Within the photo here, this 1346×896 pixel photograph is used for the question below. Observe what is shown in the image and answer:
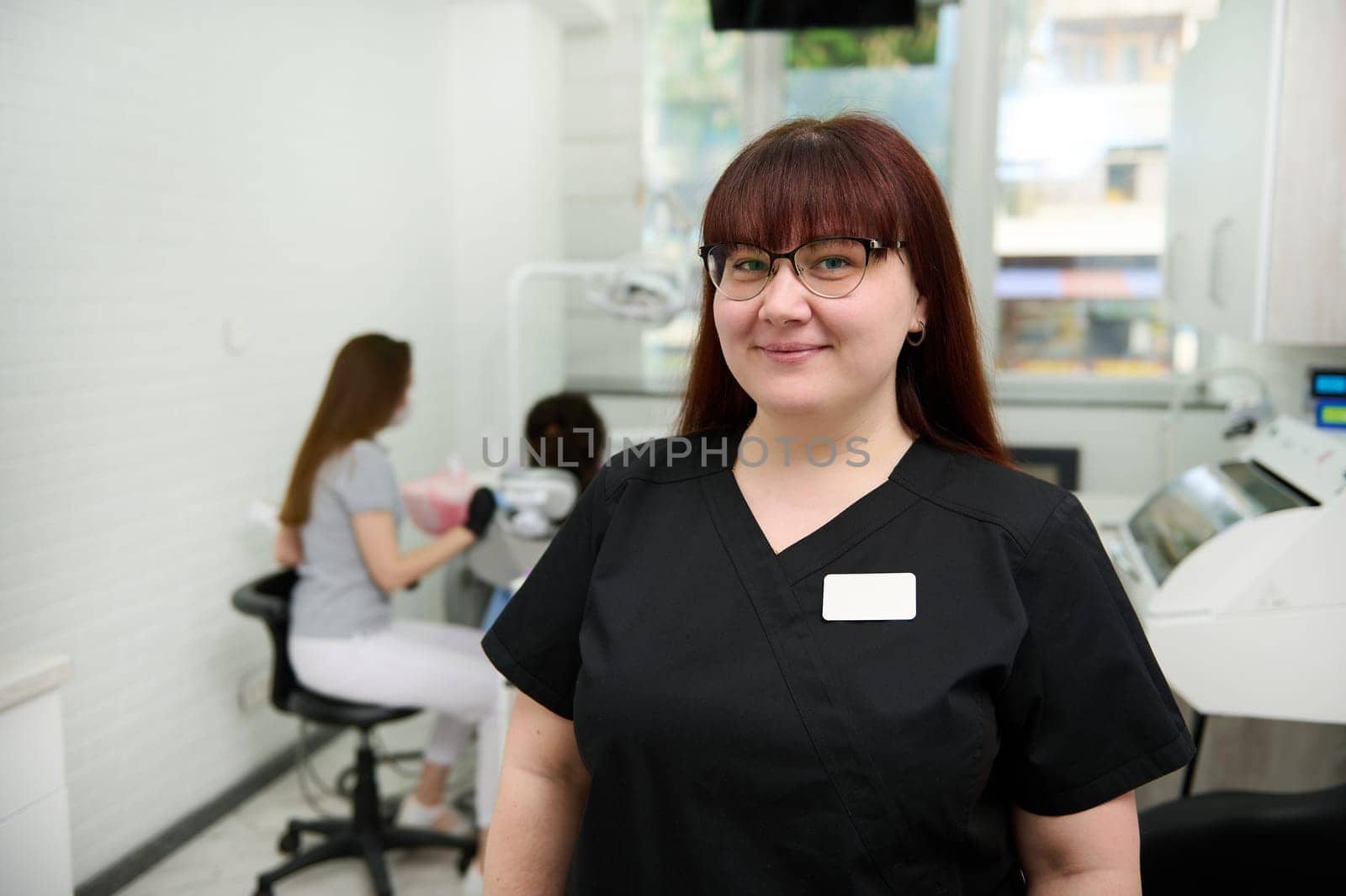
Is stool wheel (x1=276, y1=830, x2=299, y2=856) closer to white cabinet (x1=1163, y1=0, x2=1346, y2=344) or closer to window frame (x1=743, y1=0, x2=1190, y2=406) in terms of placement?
white cabinet (x1=1163, y1=0, x2=1346, y2=344)

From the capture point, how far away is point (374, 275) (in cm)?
337

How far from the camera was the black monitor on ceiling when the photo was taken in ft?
11.6

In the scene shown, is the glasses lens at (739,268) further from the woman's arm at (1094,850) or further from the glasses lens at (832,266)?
the woman's arm at (1094,850)

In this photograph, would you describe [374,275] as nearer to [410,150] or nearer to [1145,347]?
[410,150]

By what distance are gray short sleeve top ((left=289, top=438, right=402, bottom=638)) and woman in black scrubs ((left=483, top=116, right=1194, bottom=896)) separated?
141 centimetres

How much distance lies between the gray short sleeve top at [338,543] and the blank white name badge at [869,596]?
1.59m

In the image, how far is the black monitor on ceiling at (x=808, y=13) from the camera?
352cm

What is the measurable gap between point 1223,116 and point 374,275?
2.32m

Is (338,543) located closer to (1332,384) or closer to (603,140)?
(1332,384)

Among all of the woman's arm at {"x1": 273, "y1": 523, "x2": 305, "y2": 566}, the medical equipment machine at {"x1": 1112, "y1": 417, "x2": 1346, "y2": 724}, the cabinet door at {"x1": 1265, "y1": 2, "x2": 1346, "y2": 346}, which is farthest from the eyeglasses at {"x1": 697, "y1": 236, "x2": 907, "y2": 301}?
the woman's arm at {"x1": 273, "y1": 523, "x2": 305, "y2": 566}

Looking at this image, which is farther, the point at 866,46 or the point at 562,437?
the point at 866,46

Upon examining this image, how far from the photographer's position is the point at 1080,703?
975mm

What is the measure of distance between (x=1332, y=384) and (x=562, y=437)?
5.26 feet

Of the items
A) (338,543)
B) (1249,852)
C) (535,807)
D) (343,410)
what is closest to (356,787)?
(338,543)
